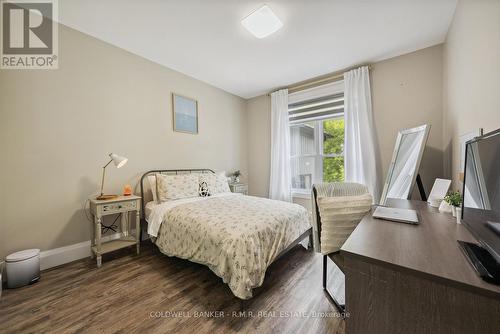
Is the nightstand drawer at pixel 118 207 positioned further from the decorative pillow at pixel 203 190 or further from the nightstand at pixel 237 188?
the nightstand at pixel 237 188

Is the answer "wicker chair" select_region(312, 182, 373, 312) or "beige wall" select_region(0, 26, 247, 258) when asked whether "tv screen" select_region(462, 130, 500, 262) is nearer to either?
"wicker chair" select_region(312, 182, 373, 312)

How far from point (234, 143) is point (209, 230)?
8.99 feet

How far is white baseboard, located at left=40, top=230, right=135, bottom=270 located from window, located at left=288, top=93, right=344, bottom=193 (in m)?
3.39

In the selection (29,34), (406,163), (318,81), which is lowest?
(406,163)

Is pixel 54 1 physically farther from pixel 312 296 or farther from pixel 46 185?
pixel 312 296

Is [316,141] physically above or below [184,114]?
below

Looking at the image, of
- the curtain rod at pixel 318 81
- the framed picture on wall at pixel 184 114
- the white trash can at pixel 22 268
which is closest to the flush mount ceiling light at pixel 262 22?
the curtain rod at pixel 318 81

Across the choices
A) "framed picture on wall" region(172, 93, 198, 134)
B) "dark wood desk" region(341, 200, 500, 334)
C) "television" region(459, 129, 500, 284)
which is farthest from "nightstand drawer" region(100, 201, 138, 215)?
"television" region(459, 129, 500, 284)

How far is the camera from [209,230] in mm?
1667

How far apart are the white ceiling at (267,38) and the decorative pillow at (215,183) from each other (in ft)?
5.91

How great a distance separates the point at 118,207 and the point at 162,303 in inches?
47.9

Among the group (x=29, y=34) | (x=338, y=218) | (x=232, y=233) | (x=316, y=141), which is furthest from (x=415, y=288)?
(x=29, y=34)

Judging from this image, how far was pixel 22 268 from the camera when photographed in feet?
5.50

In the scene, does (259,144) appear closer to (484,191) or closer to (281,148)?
(281,148)
